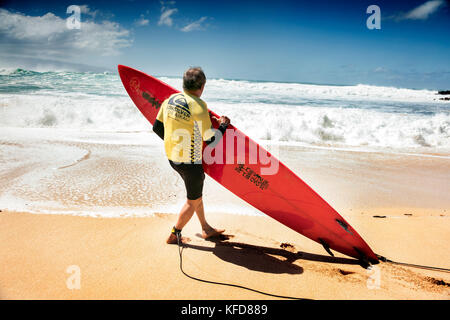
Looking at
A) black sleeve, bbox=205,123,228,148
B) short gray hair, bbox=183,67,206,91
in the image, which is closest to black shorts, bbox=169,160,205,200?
black sleeve, bbox=205,123,228,148

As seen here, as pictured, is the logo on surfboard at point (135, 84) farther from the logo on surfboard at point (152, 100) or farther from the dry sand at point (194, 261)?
the dry sand at point (194, 261)

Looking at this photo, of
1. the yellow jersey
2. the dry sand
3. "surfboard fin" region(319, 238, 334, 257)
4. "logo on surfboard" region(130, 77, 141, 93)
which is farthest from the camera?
"logo on surfboard" region(130, 77, 141, 93)

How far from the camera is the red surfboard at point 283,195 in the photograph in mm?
2355

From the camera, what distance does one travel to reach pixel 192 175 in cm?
206

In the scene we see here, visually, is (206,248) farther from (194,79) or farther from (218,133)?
(194,79)

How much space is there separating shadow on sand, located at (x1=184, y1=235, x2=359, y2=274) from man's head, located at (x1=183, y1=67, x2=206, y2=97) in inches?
54.6

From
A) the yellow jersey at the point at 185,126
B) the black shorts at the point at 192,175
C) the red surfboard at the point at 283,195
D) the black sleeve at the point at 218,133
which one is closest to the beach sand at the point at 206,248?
the red surfboard at the point at 283,195

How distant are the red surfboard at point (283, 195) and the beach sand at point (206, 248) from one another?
15 centimetres

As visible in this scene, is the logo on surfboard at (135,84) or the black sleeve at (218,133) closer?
the black sleeve at (218,133)

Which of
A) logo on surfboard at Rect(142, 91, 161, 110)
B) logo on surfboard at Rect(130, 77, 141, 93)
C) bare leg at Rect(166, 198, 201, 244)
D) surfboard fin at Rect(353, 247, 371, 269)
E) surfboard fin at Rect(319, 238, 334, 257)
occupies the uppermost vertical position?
logo on surfboard at Rect(130, 77, 141, 93)

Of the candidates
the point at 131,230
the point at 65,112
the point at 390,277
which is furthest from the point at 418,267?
the point at 65,112

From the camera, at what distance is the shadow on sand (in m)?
2.10

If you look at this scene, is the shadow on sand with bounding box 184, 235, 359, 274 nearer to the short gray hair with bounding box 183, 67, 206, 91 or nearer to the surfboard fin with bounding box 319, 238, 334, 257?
the surfboard fin with bounding box 319, 238, 334, 257

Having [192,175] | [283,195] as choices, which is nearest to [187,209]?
[192,175]
